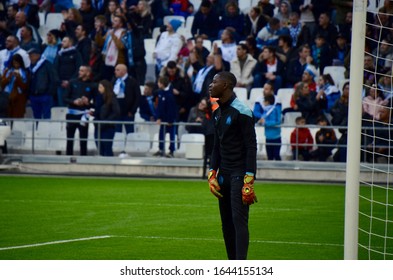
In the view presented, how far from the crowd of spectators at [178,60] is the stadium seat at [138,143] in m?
0.25

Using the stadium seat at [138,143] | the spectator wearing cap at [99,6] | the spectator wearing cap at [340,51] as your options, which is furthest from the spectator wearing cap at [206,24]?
the spectator wearing cap at [340,51]

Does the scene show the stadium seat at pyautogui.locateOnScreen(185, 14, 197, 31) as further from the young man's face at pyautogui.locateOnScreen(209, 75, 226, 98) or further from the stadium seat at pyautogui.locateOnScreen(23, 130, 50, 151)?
the young man's face at pyautogui.locateOnScreen(209, 75, 226, 98)

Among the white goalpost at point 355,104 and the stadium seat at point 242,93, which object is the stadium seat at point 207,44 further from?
the white goalpost at point 355,104

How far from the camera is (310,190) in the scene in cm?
2291

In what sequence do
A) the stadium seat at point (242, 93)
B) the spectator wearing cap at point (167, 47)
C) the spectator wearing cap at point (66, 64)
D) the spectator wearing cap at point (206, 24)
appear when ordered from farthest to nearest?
1. the spectator wearing cap at point (66, 64)
2. the spectator wearing cap at point (206, 24)
3. the spectator wearing cap at point (167, 47)
4. the stadium seat at point (242, 93)

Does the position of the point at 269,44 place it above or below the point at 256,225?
above

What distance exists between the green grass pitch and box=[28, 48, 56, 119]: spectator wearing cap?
4.05 metres

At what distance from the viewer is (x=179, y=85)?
86.6 ft

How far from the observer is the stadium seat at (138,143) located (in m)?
27.3

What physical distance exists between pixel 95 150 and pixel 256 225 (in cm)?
1182

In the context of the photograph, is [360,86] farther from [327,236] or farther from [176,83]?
[176,83]

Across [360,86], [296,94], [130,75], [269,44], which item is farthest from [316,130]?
[360,86]

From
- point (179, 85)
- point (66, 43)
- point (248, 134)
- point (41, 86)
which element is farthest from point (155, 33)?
point (248, 134)

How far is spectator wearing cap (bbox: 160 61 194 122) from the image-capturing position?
26.4m
